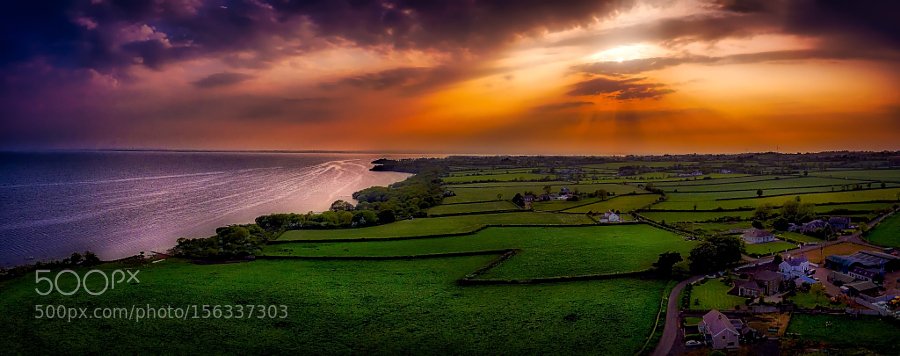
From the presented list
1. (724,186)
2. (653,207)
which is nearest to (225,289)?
(653,207)

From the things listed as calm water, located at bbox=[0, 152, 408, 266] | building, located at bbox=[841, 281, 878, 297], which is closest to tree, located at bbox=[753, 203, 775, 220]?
building, located at bbox=[841, 281, 878, 297]

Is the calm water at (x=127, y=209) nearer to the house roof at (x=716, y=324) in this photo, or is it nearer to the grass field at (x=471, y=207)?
the grass field at (x=471, y=207)

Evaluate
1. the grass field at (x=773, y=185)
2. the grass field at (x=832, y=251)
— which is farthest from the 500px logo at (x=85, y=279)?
the grass field at (x=773, y=185)

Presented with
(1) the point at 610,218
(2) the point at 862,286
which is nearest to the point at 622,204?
(1) the point at 610,218

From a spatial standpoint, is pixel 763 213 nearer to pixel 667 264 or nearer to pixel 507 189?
pixel 667 264

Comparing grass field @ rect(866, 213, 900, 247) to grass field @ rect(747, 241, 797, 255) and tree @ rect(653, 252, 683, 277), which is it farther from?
tree @ rect(653, 252, 683, 277)

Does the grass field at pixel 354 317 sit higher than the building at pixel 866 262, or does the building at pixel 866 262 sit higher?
the building at pixel 866 262

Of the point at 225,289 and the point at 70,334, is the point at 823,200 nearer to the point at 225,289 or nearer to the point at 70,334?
the point at 225,289
